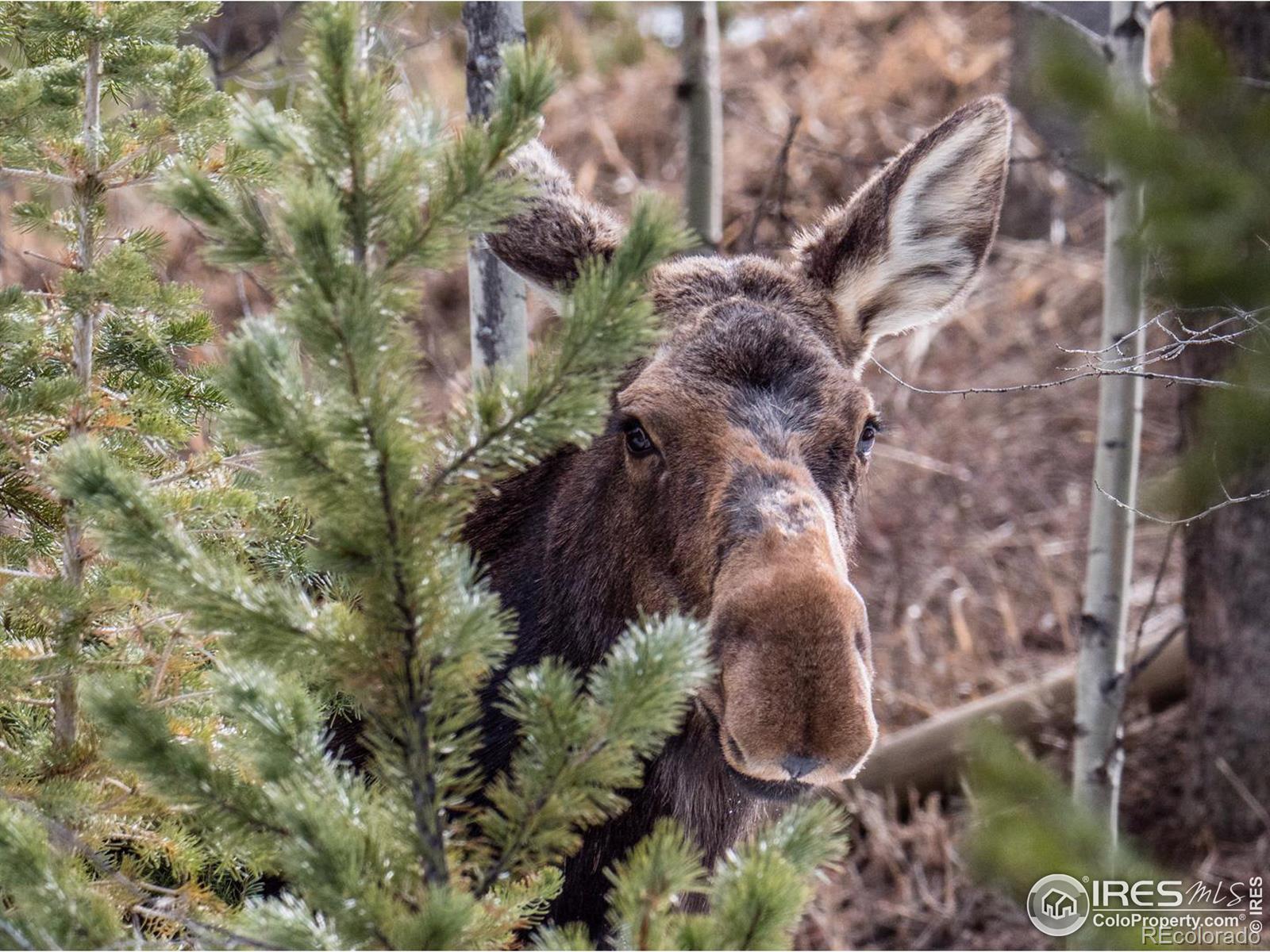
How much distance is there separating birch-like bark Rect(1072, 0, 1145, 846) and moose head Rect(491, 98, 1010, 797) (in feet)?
3.81

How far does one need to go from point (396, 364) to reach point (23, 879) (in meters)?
1.02

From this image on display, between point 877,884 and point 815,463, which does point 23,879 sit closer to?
point 815,463

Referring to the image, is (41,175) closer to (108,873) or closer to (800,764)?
(108,873)

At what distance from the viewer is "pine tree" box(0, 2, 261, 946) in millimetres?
2863

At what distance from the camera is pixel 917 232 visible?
14.7ft

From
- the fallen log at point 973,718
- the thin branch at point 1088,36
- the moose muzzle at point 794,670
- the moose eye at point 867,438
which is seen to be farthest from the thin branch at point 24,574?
the fallen log at point 973,718

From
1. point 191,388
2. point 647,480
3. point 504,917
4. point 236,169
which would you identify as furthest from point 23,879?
point 647,480

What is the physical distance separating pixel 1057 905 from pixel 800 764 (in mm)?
3130

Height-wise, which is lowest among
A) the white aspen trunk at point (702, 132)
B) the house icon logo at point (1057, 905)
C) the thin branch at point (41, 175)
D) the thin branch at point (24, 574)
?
the house icon logo at point (1057, 905)

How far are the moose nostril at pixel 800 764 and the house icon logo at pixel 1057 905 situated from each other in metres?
2.36

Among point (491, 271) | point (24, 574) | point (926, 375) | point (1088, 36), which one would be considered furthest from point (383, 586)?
point (926, 375)

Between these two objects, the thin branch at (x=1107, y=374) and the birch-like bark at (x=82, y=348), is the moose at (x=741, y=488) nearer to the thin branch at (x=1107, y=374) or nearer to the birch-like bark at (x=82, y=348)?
the thin branch at (x=1107, y=374)

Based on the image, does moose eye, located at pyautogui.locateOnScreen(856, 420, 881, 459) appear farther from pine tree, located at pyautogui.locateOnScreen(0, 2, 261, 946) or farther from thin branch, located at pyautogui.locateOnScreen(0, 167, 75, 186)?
thin branch, located at pyautogui.locateOnScreen(0, 167, 75, 186)

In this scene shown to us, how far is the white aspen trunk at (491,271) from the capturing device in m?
4.96
